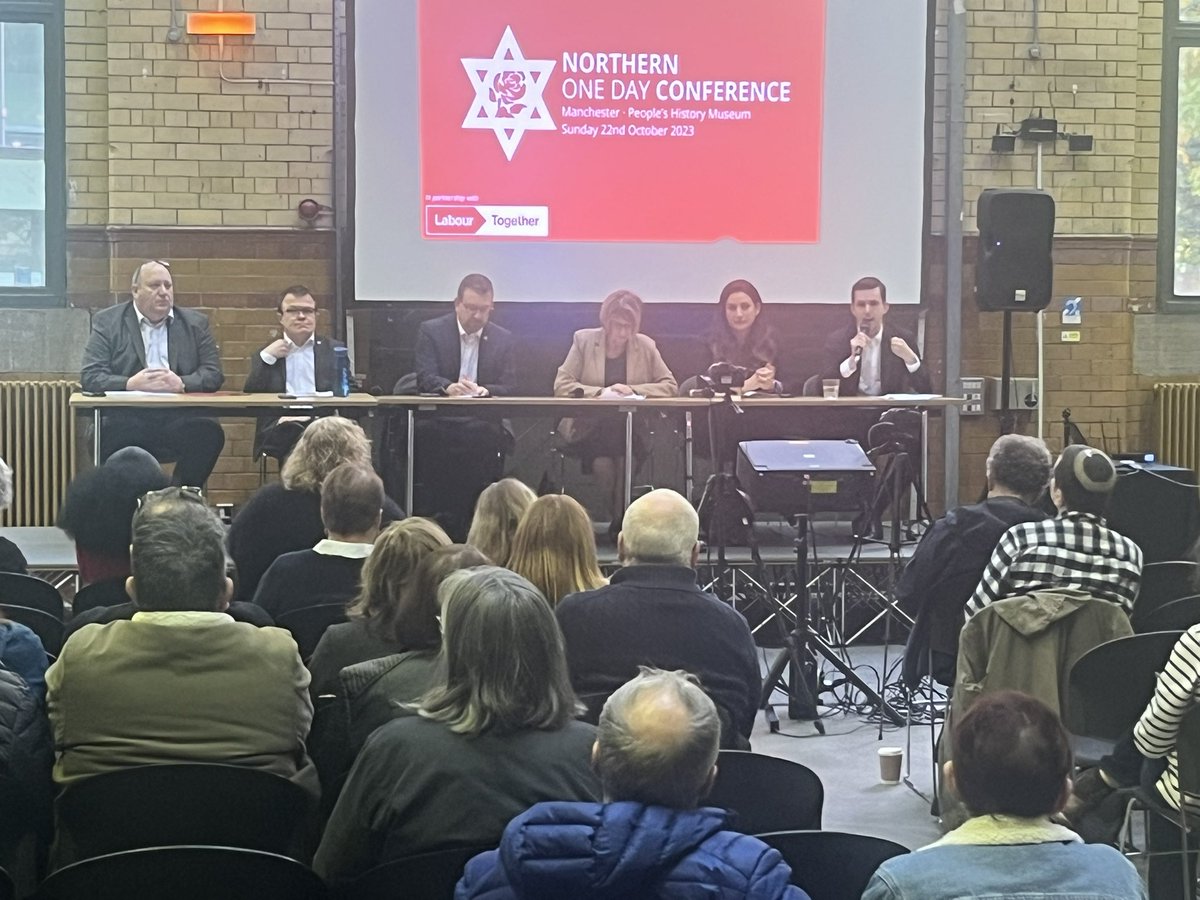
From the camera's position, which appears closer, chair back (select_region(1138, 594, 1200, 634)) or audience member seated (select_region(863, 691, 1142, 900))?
audience member seated (select_region(863, 691, 1142, 900))

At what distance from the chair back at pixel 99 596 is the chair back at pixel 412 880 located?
1667 millimetres

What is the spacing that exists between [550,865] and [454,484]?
5.25 m

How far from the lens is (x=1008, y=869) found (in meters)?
1.99

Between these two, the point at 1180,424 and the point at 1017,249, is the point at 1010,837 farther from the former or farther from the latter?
the point at 1180,424

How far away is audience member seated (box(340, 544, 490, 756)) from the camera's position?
283cm

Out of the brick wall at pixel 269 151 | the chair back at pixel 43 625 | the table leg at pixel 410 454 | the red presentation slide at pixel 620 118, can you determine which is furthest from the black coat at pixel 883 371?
the chair back at pixel 43 625

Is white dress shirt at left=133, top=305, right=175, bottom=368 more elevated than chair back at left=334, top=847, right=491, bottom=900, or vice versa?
white dress shirt at left=133, top=305, right=175, bottom=368

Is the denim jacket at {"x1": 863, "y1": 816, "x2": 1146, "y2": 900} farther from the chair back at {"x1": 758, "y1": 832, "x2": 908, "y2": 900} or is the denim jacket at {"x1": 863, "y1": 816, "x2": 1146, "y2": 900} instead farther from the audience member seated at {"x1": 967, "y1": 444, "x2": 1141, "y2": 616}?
the audience member seated at {"x1": 967, "y1": 444, "x2": 1141, "y2": 616}

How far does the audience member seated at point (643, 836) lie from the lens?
72.3 inches

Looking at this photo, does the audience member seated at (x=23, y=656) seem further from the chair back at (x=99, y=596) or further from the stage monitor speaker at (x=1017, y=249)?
the stage monitor speaker at (x=1017, y=249)

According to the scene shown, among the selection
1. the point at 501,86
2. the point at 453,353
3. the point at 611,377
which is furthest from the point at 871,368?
the point at 501,86

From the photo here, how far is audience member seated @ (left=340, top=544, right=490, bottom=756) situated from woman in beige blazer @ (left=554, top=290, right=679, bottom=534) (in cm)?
411

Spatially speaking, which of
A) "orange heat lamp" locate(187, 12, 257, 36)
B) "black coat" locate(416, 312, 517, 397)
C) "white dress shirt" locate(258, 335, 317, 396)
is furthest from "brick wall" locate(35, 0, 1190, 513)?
"black coat" locate(416, 312, 517, 397)

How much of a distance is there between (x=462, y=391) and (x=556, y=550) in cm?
332
